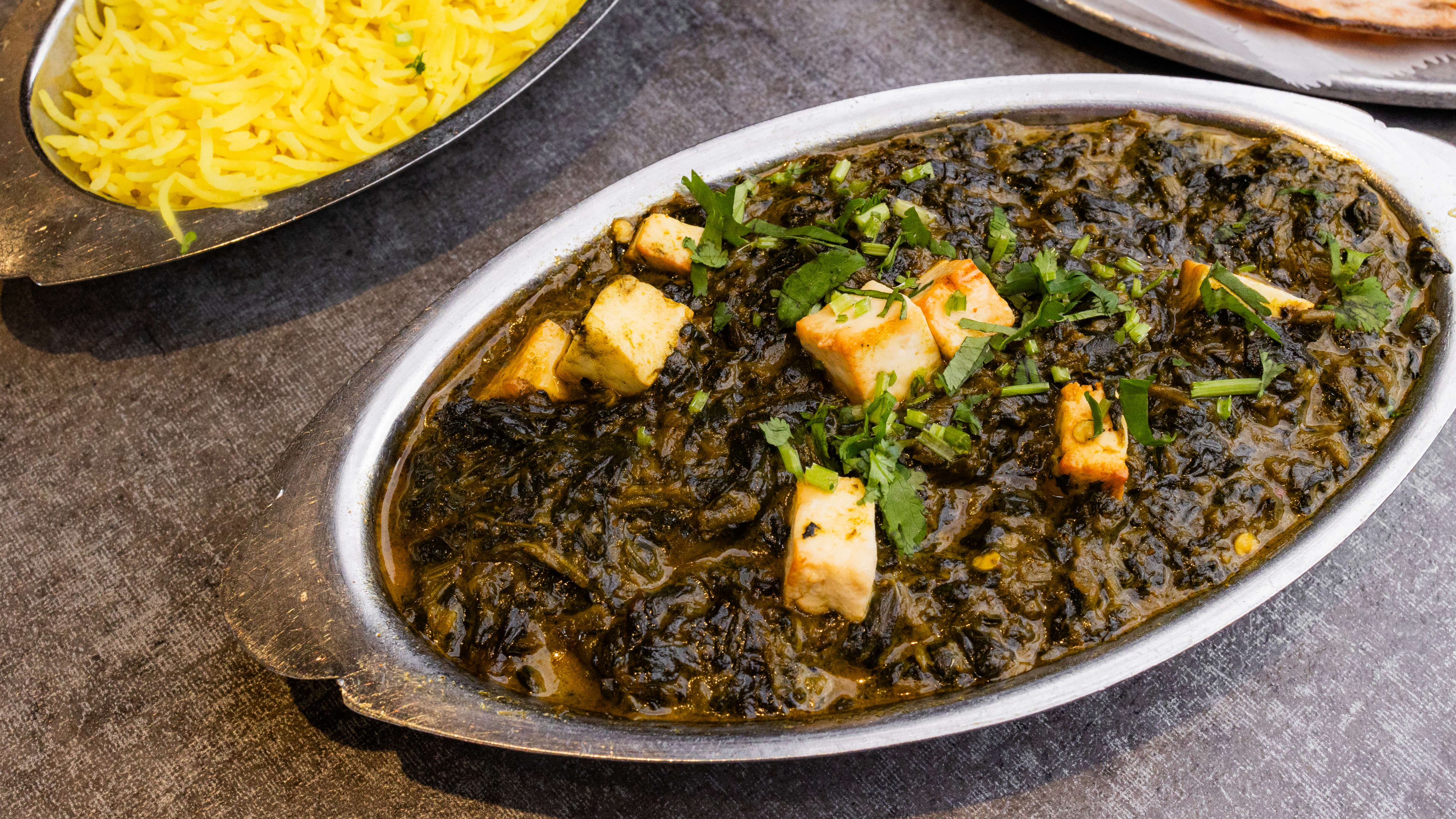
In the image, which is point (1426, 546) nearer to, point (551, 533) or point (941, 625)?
point (941, 625)

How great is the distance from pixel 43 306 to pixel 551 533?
2.82 m

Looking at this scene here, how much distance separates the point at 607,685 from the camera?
7.79 feet

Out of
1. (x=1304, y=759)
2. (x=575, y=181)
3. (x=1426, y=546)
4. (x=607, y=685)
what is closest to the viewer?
(x=607, y=685)

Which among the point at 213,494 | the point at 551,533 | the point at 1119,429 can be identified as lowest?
the point at 213,494

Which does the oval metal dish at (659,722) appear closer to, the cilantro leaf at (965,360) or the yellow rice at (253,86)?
the cilantro leaf at (965,360)

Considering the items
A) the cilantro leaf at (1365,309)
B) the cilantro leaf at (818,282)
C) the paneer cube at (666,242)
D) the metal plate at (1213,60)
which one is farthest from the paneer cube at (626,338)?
the metal plate at (1213,60)

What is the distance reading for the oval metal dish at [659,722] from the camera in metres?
2.23

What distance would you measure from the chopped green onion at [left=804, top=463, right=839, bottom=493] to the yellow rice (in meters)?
2.23

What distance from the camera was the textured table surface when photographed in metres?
2.80

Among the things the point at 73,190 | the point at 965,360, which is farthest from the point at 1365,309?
the point at 73,190

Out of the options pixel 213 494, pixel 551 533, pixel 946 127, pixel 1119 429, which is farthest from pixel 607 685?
pixel 946 127

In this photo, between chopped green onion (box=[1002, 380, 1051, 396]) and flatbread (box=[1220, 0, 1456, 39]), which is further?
flatbread (box=[1220, 0, 1456, 39])

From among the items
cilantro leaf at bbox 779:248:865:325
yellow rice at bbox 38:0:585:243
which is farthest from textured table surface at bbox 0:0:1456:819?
cilantro leaf at bbox 779:248:865:325

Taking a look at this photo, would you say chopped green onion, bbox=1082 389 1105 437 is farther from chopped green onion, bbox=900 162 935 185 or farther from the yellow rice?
the yellow rice
